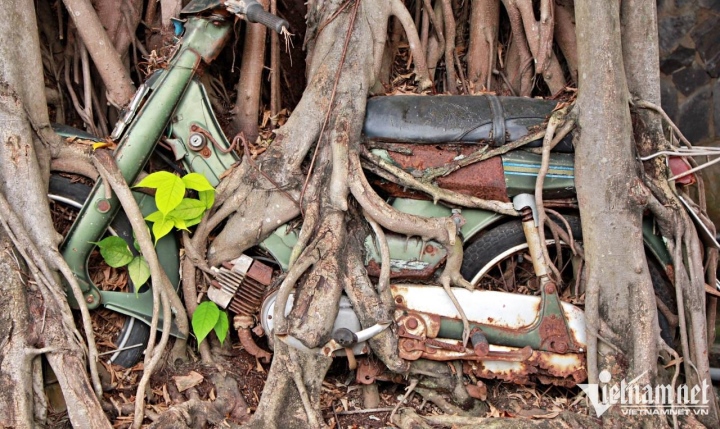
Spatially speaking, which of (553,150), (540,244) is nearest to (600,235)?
(540,244)

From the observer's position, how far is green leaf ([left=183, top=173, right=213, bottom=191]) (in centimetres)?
316

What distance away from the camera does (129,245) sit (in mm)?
3295

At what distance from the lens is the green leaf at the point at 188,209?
126 inches

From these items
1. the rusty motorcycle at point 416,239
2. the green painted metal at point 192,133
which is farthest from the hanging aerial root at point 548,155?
the green painted metal at point 192,133

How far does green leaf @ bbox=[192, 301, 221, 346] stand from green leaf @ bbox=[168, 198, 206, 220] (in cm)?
42

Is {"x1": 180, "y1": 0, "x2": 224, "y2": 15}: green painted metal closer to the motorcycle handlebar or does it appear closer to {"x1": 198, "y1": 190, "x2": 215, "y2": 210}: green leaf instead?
the motorcycle handlebar

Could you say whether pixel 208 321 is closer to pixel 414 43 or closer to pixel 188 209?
pixel 188 209

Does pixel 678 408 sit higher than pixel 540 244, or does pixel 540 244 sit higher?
pixel 540 244

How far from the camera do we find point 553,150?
3455mm

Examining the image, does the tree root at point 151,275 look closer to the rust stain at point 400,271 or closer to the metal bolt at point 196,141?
the metal bolt at point 196,141

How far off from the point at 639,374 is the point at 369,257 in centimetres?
135

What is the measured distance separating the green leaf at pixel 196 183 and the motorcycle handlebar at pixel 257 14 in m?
0.77

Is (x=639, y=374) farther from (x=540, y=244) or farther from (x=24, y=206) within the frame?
(x=24, y=206)

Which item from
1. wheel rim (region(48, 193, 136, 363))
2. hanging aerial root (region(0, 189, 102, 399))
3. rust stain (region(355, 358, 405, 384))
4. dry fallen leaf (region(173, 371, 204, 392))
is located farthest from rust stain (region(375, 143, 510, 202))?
hanging aerial root (region(0, 189, 102, 399))
